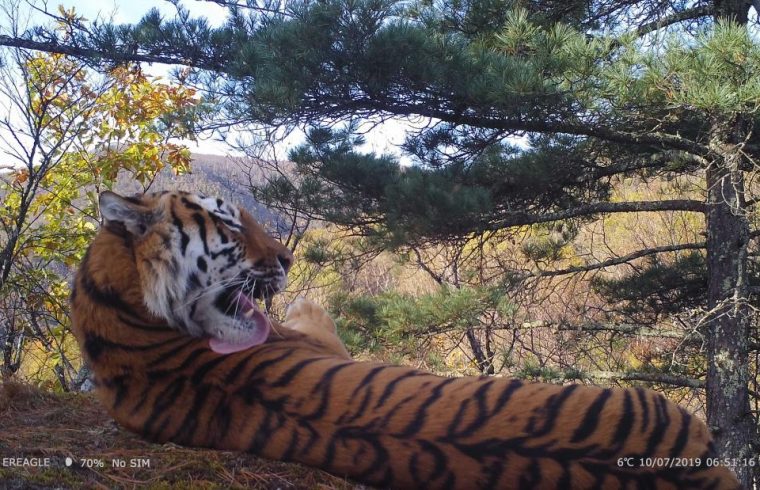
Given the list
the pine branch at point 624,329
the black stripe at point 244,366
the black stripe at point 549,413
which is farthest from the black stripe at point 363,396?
the pine branch at point 624,329

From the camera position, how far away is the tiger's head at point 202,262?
9.45ft

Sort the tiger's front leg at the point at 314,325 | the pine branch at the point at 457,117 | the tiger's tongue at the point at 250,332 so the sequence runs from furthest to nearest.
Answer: the pine branch at the point at 457,117 < the tiger's front leg at the point at 314,325 < the tiger's tongue at the point at 250,332

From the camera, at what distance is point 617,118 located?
219 inches

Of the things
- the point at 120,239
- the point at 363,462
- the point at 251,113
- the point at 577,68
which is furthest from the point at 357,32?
the point at 363,462

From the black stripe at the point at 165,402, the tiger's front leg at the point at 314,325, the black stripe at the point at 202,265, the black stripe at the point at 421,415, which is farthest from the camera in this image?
the tiger's front leg at the point at 314,325

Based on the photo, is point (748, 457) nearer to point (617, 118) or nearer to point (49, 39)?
point (617, 118)

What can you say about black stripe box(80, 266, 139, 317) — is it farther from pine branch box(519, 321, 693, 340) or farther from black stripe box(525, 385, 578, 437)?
pine branch box(519, 321, 693, 340)

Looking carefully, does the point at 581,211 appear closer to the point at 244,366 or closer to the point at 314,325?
the point at 314,325

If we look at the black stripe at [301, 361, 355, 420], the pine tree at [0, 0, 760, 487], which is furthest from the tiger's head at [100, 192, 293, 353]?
the pine tree at [0, 0, 760, 487]

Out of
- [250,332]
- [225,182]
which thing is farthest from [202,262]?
[225,182]

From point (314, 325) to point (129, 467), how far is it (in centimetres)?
154

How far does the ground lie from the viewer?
7.32 ft

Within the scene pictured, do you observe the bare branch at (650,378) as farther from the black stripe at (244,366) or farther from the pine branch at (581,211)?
the black stripe at (244,366)

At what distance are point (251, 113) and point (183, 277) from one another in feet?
8.20
